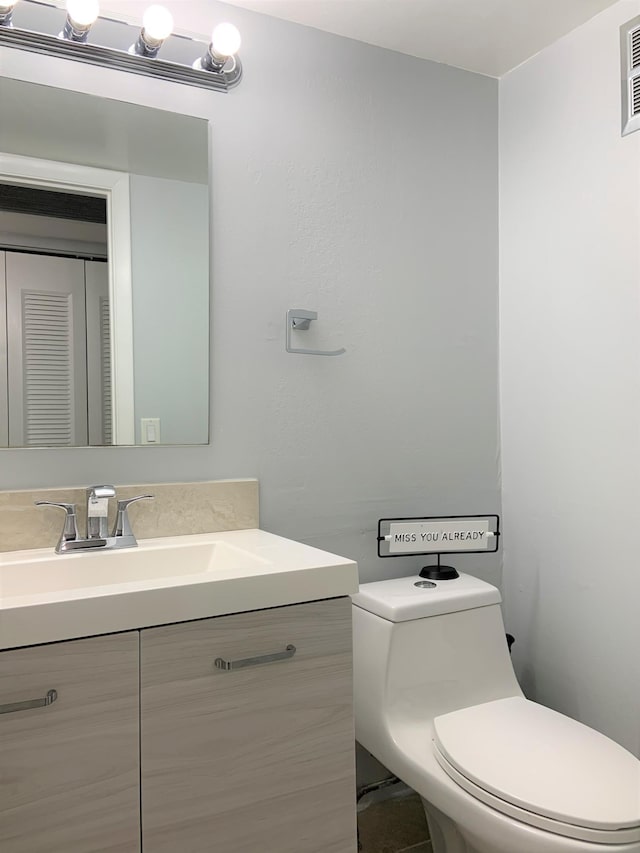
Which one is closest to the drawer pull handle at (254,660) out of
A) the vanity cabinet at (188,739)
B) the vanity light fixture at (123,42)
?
the vanity cabinet at (188,739)

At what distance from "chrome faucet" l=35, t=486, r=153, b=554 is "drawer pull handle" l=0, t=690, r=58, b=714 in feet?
1.49

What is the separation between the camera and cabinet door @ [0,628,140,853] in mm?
968

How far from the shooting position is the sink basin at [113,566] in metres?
1.31

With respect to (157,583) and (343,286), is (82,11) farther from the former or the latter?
(157,583)

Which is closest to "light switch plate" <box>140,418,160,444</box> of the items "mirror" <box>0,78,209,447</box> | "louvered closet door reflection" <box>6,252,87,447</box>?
"mirror" <box>0,78,209,447</box>

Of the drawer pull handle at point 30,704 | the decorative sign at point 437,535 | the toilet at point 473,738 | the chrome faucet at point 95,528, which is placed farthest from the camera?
the decorative sign at point 437,535

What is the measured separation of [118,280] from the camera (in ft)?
5.09

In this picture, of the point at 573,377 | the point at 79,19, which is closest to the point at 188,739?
the point at 573,377

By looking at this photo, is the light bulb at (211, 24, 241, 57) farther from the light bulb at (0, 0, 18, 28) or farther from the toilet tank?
the toilet tank

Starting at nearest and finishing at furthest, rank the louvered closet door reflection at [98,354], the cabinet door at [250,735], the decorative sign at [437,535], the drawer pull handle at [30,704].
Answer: the drawer pull handle at [30,704]
the cabinet door at [250,735]
the louvered closet door reflection at [98,354]
the decorative sign at [437,535]

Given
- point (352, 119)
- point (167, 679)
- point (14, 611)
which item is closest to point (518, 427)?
point (352, 119)

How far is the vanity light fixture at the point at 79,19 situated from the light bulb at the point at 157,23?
0.11m

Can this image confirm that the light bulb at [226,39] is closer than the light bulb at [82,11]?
No

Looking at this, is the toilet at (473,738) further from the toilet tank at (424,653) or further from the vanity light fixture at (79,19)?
the vanity light fixture at (79,19)
